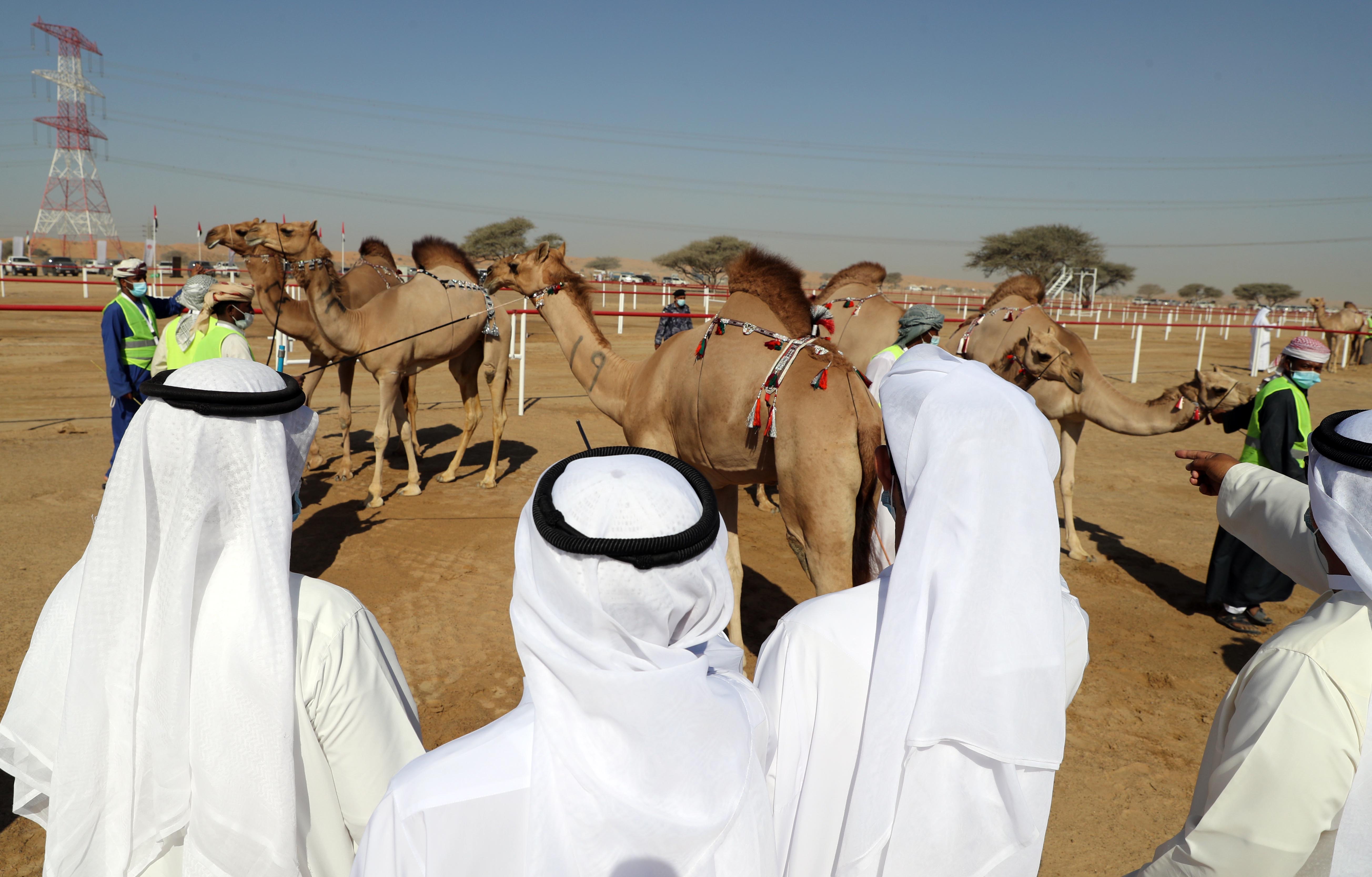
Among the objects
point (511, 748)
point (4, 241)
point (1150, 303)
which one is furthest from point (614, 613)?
point (4, 241)

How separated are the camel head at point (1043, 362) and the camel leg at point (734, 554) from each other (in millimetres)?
2585

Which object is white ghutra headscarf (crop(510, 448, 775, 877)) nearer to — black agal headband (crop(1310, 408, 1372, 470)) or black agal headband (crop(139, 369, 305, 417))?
black agal headband (crop(139, 369, 305, 417))

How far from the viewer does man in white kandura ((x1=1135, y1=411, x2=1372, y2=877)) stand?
1490 mm

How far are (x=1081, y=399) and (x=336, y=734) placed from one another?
6.76 metres

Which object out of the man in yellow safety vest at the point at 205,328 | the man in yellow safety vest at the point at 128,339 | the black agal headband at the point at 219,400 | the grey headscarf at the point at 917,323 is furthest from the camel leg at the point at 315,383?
the black agal headband at the point at 219,400

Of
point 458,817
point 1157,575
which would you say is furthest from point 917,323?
point 458,817

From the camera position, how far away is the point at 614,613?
1185mm

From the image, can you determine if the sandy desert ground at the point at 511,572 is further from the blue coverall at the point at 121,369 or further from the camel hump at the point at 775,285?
the camel hump at the point at 775,285

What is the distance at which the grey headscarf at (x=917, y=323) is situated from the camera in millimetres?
5703

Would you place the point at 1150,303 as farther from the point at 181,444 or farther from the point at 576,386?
the point at 181,444

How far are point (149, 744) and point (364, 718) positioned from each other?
0.37 metres

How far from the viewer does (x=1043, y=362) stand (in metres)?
6.34

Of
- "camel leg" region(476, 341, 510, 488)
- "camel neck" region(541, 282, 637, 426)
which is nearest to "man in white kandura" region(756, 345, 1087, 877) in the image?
"camel neck" region(541, 282, 637, 426)

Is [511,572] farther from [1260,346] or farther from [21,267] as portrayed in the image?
[21,267]
